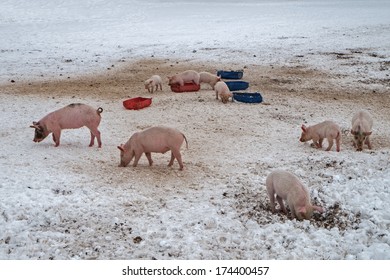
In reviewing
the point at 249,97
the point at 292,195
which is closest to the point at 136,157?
the point at 292,195

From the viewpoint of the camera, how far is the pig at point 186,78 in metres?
13.7

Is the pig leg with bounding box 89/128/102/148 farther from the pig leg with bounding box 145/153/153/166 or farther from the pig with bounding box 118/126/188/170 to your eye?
the pig leg with bounding box 145/153/153/166

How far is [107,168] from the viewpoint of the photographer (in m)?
7.82

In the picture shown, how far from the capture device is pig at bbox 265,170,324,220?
5926 mm

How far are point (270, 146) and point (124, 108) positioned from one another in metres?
4.35

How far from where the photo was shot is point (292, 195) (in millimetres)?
6023

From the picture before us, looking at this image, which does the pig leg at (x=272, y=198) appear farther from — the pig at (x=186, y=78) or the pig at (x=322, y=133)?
the pig at (x=186, y=78)

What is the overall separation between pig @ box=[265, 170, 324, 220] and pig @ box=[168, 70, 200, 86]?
7803mm

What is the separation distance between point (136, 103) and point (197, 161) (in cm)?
391

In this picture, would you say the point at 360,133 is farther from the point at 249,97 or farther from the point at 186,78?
the point at 186,78

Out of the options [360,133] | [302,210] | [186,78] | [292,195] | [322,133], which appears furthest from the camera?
[186,78]

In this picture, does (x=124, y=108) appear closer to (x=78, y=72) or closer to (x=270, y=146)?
(x=270, y=146)

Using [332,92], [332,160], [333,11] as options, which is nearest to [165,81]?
[332,92]

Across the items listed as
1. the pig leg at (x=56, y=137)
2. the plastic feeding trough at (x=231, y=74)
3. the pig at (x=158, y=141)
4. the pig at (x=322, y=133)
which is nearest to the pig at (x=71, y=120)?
the pig leg at (x=56, y=137)
